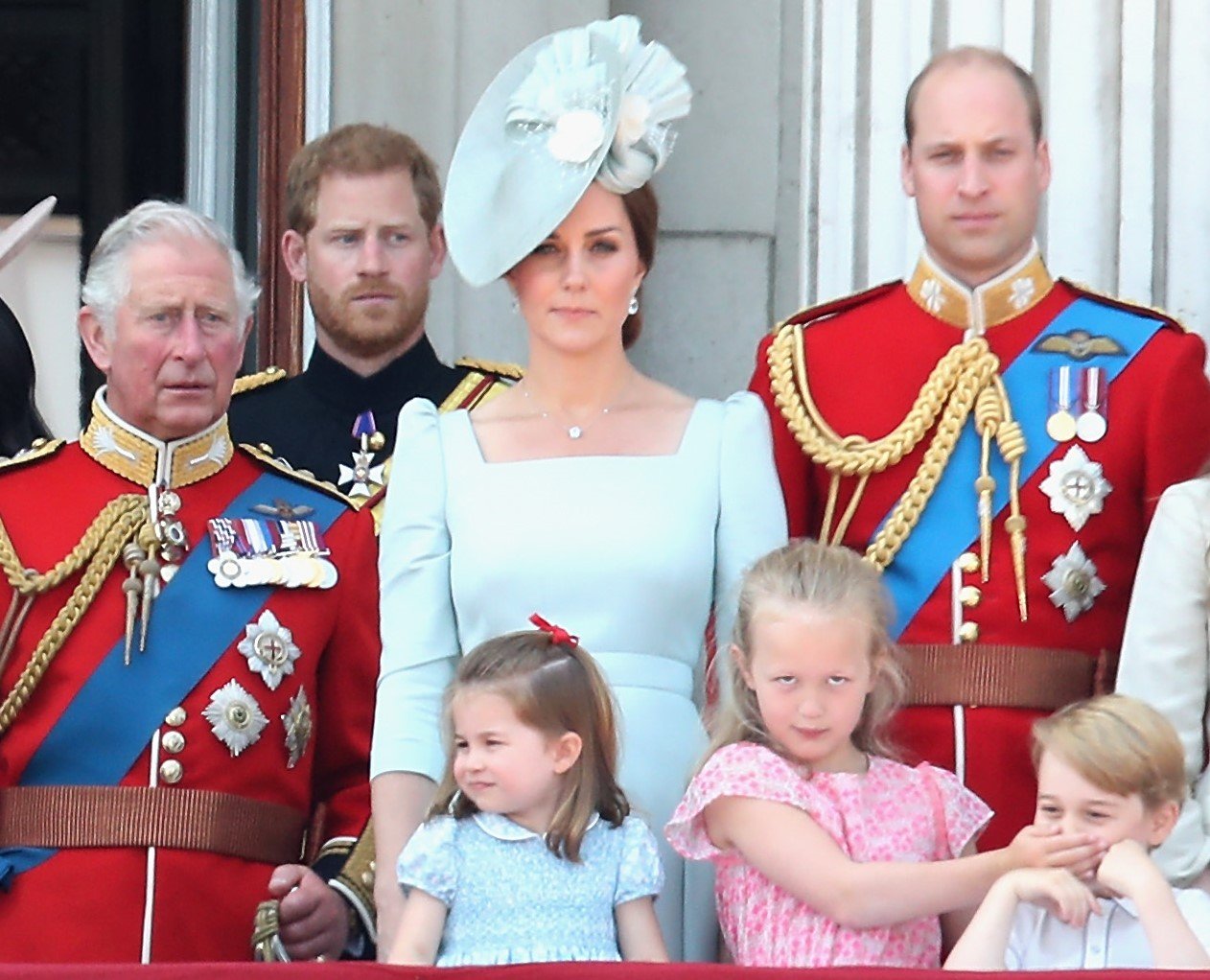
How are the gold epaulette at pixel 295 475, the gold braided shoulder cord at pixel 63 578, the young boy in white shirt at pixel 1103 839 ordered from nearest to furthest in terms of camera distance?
the young boy in white shirt at pixel 1103 839 → the gold braided shoulder cord at pixel 63 578 → the gold epaulette at pixel 295 475

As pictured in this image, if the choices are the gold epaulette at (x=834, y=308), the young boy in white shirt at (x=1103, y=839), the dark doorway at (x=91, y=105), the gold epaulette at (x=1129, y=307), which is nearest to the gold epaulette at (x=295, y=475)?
the gold epaulette at (x=834, y=308)

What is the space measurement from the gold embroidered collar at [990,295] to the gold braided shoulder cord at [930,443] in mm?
39

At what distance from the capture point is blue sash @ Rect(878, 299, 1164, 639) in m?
4.09

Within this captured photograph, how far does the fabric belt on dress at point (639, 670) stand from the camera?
3.81m

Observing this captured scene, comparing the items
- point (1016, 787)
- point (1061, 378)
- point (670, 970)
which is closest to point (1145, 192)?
point (1061, 378)

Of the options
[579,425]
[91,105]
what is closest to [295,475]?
[579,425]

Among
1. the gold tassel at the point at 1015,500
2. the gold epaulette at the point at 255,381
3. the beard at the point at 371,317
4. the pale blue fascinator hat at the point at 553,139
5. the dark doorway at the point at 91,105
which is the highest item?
the dark doorway at the point at 91,105

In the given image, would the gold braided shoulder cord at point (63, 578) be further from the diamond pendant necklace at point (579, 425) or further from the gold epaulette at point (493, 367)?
the gold epaulette at point (493, 367)

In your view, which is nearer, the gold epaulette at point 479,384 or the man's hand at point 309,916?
the man's hand at point 309,916

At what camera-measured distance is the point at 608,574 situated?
12.6ft

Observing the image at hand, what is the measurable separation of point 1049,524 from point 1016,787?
319 millimetres

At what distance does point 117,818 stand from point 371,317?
96cm

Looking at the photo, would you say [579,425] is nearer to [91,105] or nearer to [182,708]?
[182,708]

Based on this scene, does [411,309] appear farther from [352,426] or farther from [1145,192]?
[1145,192]
